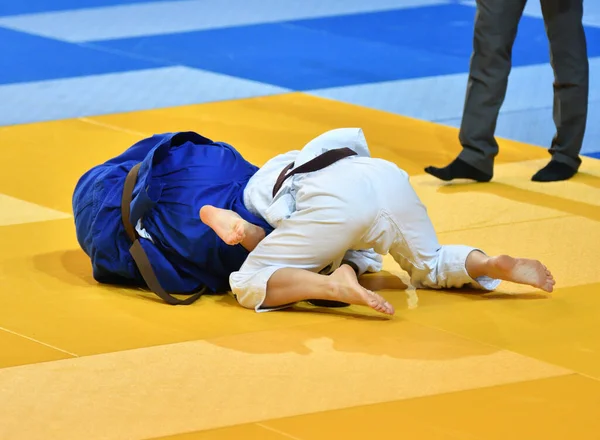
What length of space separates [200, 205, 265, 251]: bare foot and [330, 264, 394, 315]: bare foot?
35cm

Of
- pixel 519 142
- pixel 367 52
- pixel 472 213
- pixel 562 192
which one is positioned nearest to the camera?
pixel 472 213

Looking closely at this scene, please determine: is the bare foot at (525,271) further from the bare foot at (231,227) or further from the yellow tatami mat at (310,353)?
the bare foot at (231,227)

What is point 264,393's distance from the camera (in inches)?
137

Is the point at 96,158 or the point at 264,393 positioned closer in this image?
the point at 264,393

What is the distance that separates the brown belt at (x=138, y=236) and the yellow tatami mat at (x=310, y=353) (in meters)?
0.05

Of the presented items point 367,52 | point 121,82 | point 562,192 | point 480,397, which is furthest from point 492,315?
point 367,52

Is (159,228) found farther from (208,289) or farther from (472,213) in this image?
(472,213)

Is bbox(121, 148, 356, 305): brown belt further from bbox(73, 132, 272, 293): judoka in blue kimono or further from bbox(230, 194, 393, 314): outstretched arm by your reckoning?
bbox(230, 194, 393, 314): outstretched arm

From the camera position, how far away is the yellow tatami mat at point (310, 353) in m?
3.32

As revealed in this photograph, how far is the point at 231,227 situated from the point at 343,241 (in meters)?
0.39

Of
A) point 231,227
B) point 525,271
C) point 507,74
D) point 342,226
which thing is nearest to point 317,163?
point 342,226

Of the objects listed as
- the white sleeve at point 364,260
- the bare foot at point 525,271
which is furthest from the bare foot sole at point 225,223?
the bare foot at point 525,271

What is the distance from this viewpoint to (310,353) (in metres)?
3.77

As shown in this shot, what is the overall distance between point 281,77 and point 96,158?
2.26 meters
